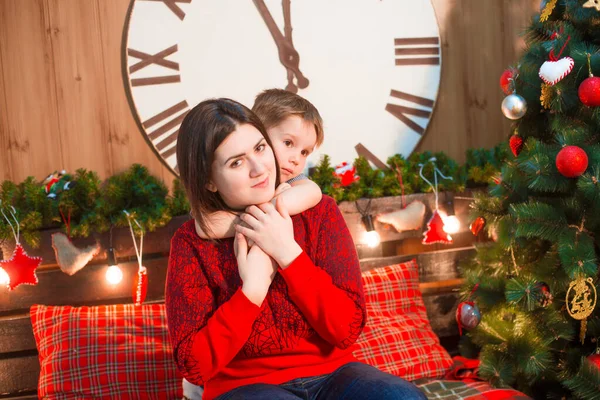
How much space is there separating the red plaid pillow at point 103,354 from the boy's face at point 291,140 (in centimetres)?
86

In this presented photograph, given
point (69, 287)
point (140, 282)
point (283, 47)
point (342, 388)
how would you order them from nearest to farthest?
point (342, 388) < point (140, 282) < point (69, 287) < point (283, 47)

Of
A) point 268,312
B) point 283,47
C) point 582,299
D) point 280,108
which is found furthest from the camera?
point 283,47

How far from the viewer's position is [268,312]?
1.35 meters

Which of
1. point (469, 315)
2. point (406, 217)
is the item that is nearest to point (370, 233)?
point (406, 217)

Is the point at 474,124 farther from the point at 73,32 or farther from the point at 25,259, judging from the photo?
the point at 25,259

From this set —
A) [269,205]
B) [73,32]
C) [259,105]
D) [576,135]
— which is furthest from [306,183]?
[73,32]

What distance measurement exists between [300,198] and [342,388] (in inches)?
17.3

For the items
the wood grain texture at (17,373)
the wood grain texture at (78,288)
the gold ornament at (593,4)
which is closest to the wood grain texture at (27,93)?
the wood grain texture at (78,288)

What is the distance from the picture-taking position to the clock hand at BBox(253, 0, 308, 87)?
2.50 metres

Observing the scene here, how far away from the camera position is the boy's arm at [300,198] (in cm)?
139

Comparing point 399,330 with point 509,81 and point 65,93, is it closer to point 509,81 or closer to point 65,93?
point 509,81

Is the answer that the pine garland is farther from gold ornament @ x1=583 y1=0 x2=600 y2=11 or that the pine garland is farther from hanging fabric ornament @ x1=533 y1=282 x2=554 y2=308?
gold ornament @ x1=583 y1=0 x2=600 y2=11

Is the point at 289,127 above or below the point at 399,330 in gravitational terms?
above

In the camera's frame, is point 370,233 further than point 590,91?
Yes
